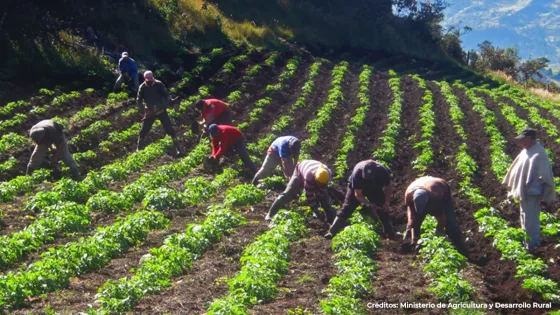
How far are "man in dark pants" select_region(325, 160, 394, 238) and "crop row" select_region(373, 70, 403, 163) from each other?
18.7 feet

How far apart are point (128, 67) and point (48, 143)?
30.3 ft

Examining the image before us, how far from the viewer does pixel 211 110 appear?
16578mm

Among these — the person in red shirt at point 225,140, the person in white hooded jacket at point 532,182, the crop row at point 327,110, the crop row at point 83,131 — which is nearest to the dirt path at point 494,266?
the person in white hooded jacket at point 532,182

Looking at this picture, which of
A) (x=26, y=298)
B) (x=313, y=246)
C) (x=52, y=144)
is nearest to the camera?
(x=26, y=298)

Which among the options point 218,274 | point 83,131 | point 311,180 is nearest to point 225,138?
point 311,180

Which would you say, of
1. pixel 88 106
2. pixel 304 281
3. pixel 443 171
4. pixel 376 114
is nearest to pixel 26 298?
pixel 304 281

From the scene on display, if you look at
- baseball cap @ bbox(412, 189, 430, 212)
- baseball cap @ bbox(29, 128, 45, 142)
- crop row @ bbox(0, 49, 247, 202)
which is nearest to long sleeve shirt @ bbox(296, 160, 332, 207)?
baseball cap @ bbox(412, 189, 430, 212)

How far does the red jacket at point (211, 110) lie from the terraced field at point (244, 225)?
3.13 ft

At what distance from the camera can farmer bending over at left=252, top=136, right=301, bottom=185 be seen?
1345 centimetres

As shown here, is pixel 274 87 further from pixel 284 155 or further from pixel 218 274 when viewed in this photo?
pixel 218 274

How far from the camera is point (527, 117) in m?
24.7

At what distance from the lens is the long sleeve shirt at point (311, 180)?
1191 cm

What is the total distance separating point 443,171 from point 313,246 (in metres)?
6.74

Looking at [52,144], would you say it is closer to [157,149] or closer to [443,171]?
[157,149]
